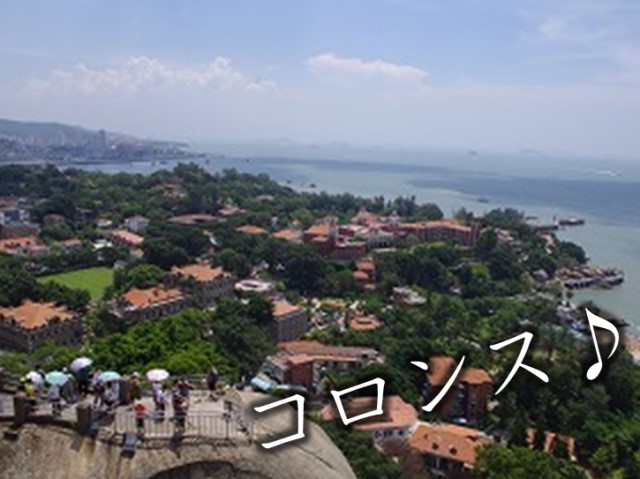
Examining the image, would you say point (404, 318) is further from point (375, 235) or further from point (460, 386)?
point (375, 235)

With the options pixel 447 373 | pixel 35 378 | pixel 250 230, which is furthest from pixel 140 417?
pixel 250 230

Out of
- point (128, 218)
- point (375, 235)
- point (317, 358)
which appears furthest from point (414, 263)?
point (128, 218)

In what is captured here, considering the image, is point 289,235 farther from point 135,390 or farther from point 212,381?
point 135,390

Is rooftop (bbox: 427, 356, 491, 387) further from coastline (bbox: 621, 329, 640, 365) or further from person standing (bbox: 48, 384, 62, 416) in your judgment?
person standing (bbox: 48, 384, 62, 416)

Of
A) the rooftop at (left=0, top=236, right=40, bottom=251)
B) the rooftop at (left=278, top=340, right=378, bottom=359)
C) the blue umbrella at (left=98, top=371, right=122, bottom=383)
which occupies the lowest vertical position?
the rooftop at (left=0, top=236, right=40, bottom=251)

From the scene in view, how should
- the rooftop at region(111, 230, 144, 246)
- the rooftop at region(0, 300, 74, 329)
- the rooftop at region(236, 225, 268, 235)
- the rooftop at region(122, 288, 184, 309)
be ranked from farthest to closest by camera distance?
the rooftop at region(236, 225, 268, 235)
the rooftop at region(111, 230, 144, 246)
the rooftop at region(122, 288, 184, 309)
the rooftop at region(0, 300, 74, 329)

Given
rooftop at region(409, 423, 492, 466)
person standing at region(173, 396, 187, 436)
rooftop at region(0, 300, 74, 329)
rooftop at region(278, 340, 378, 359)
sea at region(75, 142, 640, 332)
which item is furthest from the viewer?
sea at region(75, 142, 640, 332)

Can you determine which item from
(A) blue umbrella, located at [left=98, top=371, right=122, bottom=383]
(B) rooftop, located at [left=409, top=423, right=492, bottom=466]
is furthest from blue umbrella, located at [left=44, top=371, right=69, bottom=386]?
(B) rooftop, located at [left=409, top=423, right=492, bottom=466]
